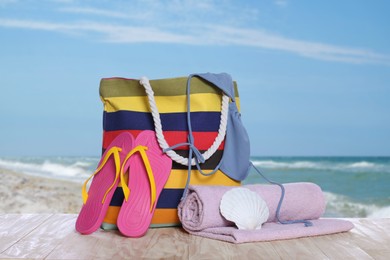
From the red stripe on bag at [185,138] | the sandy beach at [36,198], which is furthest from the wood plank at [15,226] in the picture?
the sandy beach at [36,198]

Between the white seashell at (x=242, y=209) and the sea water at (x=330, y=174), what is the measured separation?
430 centimetres

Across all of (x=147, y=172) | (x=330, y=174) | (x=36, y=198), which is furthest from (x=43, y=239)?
(x=330, y=174)

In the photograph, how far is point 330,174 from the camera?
374 inches

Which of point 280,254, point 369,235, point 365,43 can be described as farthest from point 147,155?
point 365,43

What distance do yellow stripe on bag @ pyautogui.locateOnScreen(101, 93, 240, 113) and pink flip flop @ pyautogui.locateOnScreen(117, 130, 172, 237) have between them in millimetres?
86

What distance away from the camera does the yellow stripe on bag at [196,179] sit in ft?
5.60

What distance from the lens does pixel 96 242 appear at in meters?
1.54

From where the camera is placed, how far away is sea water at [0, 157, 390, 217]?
6466 millimetres

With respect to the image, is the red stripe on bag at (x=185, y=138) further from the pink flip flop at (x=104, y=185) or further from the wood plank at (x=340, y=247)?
the wood plank at (x=340, y=247)

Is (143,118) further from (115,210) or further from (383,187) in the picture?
(383,187)

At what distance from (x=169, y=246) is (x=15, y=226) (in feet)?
1.95

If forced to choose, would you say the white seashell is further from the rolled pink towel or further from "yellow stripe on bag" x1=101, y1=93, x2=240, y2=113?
"yellow stripe on bag" x1=101, y1=93, x2=240, y2=113

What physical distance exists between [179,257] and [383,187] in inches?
293

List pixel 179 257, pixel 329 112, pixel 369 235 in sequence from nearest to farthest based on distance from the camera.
Answer: pixel 179 257
pixel 369 235
pixel 329 112
